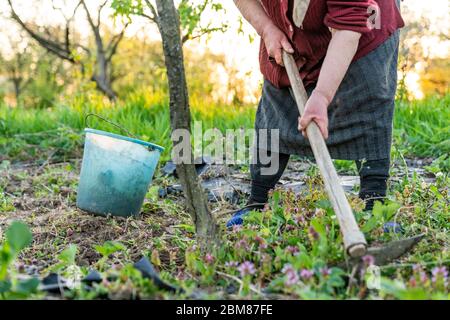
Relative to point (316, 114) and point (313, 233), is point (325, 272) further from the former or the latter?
point (316, 114)

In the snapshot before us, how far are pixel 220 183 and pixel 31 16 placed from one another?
5.57 meters

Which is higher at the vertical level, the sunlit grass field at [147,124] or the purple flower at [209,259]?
the sunlit grass field at [147,124]

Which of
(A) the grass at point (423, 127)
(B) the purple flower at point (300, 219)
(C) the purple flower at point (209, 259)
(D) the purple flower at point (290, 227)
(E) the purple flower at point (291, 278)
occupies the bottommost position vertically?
(E) the purple flower at point (291, 278)

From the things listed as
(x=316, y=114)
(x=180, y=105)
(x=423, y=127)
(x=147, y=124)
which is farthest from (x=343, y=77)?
(x=147, y=124)

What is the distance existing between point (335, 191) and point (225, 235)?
1.56 feet

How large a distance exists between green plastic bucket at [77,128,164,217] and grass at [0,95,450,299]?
83 millimetres

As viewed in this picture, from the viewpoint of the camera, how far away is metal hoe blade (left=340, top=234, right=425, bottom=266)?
1825 mm

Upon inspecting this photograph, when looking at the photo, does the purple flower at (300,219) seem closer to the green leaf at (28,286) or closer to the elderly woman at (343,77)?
the elderly woman at (343,77)

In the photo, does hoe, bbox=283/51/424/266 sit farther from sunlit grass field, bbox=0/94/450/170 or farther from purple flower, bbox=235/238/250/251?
sunlit grass field, bbox=0/94/450/170

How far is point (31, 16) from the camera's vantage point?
813cm

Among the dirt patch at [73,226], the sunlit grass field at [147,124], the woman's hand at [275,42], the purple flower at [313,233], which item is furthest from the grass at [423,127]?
the purple flower at [313,233]

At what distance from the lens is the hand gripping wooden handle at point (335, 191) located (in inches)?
69.1

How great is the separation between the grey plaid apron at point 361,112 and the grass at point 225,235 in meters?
0.19

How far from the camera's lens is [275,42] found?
248 centimetres
